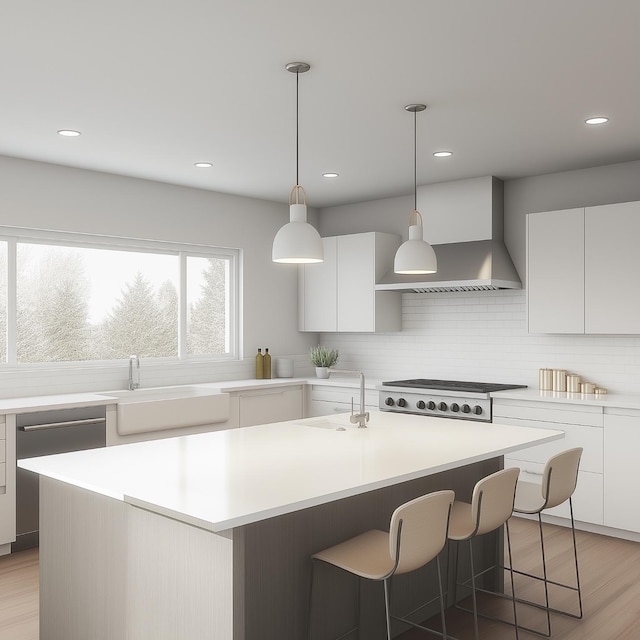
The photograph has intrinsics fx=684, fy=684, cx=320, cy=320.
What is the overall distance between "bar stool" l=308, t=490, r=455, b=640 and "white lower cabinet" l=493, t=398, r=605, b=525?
260 cm

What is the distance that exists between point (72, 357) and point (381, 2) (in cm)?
396

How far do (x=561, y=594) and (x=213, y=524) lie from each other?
260 cm

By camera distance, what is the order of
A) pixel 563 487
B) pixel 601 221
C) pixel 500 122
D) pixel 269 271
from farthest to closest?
pixel 269 271 → pixel 601 221 → pixel 500 122 → pixel 563 487

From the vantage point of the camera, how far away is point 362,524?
312cm

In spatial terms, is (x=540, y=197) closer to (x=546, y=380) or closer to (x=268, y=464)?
(x=546, y=380)

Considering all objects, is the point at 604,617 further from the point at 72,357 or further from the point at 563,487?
the point at 72,357

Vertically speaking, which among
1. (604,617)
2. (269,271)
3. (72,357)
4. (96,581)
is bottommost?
(604,617)

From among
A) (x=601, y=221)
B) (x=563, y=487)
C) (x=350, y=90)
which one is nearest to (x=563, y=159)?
(x=601, y=221)

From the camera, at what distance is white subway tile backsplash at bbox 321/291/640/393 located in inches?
211

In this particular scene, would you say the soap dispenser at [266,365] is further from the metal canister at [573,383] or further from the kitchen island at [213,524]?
the kitchen island at [213,524]

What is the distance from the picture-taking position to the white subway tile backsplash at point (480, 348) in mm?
5355

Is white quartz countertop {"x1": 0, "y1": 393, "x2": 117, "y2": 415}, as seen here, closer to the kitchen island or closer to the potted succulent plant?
the kitchen island

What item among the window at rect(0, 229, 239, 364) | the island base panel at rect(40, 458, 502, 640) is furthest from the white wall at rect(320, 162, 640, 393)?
the island base panel at rect(40, 458, 502, 640)

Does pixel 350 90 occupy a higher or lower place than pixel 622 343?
higher
